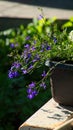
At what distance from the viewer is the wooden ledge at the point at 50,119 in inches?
78.6

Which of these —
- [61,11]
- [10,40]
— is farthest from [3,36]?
[61,11]

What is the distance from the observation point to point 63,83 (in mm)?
2145

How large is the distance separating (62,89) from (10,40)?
7.21ft

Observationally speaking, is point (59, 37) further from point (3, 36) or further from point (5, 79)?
point (3, 36)

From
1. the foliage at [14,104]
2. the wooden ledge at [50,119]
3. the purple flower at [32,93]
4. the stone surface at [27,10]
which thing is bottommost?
the foliage at [14,104]

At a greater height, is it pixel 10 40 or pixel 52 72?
pixel 52 72

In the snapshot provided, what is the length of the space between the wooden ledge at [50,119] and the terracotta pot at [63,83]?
0.14ft

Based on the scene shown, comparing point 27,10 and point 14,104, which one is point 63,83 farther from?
point 27,10

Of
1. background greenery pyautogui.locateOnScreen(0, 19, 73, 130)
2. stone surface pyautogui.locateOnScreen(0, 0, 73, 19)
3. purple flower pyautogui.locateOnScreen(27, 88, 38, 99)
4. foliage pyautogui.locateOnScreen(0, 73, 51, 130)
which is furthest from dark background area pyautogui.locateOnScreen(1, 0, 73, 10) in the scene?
purple flower pyautogui.locateOnScreen(27, 88, 38, 99)

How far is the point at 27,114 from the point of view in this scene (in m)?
3.49

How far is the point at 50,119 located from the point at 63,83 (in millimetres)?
179

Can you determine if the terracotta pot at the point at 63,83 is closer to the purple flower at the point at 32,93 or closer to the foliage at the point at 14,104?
the purple flower at the point at 32,93

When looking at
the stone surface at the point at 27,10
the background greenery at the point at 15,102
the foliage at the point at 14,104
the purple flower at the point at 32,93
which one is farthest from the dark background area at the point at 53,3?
the purple flower at the point at 32,93

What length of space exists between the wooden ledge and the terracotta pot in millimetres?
42
